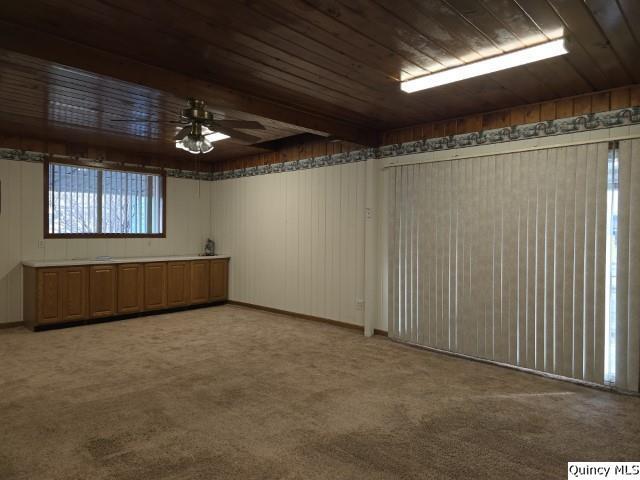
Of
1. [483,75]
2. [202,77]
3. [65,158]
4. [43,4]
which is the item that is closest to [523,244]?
[483,75]

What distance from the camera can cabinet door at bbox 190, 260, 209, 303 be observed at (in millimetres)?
6945

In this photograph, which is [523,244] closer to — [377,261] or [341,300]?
[377,261]

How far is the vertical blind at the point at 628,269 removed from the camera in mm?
3500

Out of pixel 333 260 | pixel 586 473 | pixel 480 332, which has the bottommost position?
pixel 586 473

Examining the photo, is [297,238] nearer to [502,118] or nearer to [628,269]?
[502,118]

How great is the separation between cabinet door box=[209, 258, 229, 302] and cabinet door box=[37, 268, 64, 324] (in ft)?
7.31

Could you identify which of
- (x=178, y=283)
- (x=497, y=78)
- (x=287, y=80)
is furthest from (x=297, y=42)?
(x=178, y=283)

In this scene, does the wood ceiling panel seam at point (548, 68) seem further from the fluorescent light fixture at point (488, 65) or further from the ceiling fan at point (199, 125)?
the ceiling fan at point (199, 125)

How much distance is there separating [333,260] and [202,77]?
301cm

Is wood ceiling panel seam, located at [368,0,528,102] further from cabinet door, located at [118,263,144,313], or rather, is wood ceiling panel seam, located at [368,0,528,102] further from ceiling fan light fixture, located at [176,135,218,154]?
cabinet door, located at [118,263,144,313]

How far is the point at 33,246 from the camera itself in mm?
5816

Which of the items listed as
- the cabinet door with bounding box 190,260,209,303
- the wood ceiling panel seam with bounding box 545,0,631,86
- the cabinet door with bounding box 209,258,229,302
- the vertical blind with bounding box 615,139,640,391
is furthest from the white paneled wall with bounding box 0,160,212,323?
the vertical blind with bounding box 615,139,640,391

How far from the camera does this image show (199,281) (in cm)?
703

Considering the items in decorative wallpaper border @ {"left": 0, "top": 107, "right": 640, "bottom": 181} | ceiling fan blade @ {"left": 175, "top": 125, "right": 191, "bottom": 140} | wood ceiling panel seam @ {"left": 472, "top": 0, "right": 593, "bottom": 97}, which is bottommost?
ceiling fan blade @ {"left": 175, "top": 125, "right": 191, "bottom": 140}
